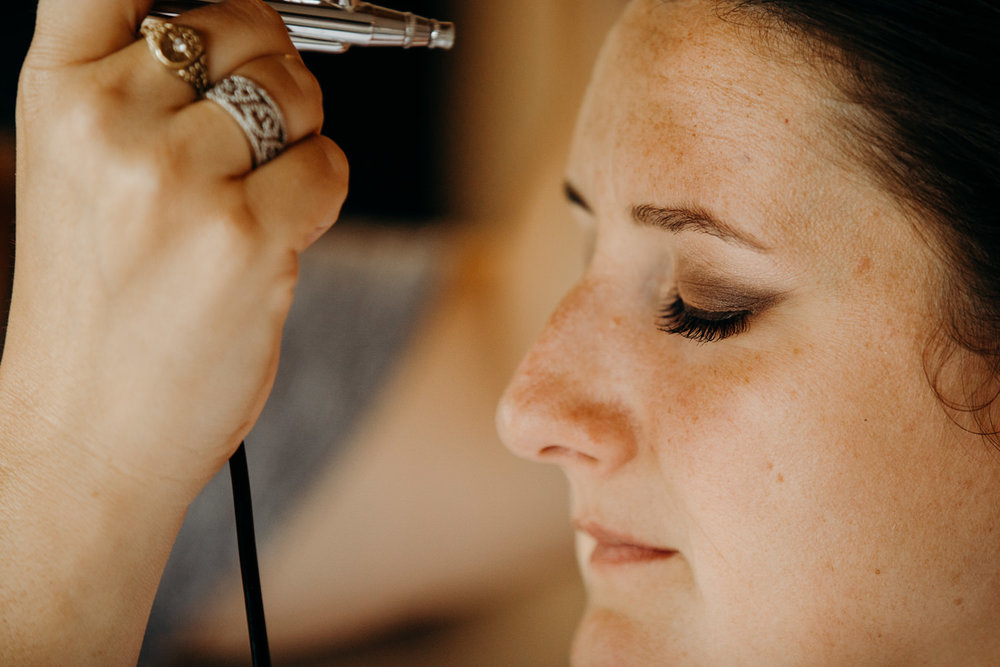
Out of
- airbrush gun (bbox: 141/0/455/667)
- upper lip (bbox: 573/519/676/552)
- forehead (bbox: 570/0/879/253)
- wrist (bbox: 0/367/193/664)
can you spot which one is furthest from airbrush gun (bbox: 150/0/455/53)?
upper lip (bbox: 573/519/676/552)

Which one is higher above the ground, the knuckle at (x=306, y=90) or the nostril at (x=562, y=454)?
the knuckle at (x=306, y=90)

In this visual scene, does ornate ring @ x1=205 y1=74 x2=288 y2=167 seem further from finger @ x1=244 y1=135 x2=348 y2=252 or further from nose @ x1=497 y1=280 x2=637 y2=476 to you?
nose @ x1=497 y1=280 x2=637 y2=476

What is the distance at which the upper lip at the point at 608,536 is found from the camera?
2.02ft

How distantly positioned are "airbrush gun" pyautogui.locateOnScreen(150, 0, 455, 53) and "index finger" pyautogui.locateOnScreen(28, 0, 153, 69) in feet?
0.20

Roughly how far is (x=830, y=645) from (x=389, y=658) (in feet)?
2.26

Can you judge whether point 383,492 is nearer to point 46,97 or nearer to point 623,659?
point 623,659

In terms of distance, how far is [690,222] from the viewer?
0.54 meters

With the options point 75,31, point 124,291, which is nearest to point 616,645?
point 124,291

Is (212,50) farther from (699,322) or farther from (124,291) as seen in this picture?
(699,322)

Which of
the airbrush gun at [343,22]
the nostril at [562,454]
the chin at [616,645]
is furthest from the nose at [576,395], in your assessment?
the airbrush gun at [343,22]

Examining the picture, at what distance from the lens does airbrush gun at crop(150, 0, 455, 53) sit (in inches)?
20.1

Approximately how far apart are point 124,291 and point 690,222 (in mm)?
363

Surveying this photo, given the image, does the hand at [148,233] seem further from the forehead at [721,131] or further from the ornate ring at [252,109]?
the forehead at [721,131]

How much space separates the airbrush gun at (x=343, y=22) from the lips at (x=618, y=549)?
40 centimetres
